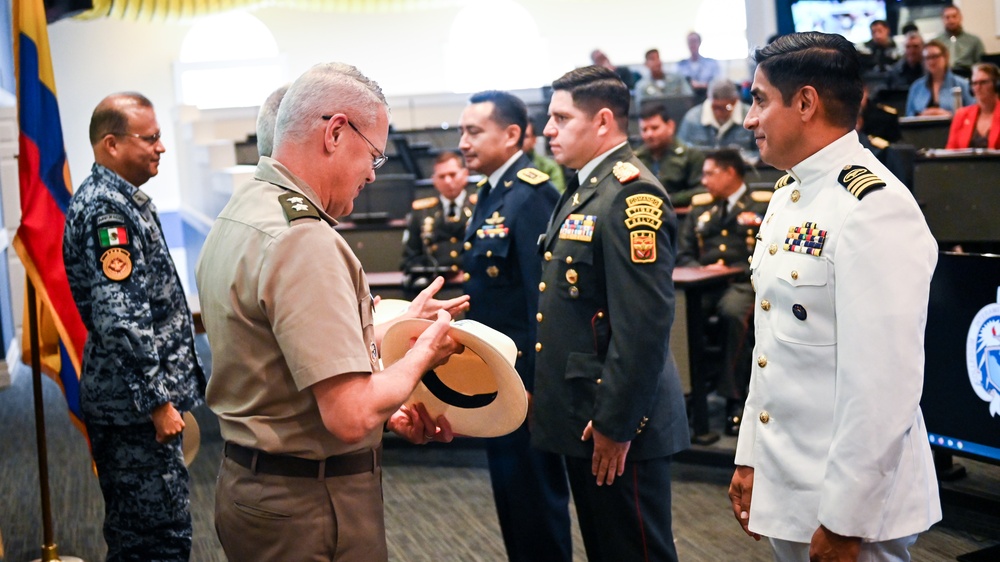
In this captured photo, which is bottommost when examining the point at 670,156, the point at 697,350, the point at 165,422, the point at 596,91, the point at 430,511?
the point at 430,511

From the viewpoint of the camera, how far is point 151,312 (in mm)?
2709

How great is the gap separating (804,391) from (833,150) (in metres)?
0.39

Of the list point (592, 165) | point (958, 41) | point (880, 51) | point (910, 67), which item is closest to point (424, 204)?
point (592, 165)

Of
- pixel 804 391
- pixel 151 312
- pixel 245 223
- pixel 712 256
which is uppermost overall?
pixel 245 223

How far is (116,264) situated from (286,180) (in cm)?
127

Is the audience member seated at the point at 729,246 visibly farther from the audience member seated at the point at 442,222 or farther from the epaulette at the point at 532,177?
the epaulette at the point at 532,177

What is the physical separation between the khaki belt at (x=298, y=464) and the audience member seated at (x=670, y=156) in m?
4.93

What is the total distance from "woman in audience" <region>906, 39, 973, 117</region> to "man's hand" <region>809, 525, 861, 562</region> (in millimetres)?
6867

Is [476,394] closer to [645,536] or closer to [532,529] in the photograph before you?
[645,536]

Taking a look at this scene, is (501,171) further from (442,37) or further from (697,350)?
(442,37)

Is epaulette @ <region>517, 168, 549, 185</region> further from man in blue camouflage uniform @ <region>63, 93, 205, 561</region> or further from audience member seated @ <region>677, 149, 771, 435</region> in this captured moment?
audience member seated @ <region>677, 149, 771, 435</region>

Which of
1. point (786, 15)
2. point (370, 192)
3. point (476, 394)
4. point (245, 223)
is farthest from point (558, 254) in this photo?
point (786, 15)

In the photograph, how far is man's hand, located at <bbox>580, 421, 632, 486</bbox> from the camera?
2.21 m

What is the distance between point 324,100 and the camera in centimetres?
151
